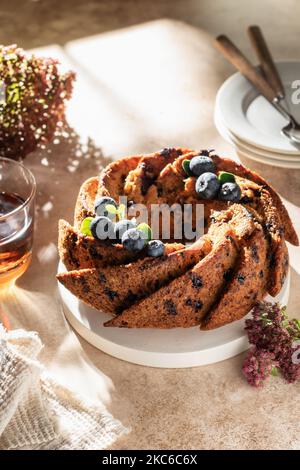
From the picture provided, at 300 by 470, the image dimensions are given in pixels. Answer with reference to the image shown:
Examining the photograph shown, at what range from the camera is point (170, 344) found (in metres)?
2.12

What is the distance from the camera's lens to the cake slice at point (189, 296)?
2049 mm

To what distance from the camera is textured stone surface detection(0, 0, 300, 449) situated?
2.01 meters

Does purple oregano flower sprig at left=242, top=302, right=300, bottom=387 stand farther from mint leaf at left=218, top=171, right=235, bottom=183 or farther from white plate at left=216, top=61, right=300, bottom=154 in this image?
white plate at left=216, top=61, right=300, bottom=154

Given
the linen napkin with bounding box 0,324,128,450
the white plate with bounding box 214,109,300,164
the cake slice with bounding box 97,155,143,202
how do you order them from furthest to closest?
the white plate with bounding box 214,109,300,164 < the cake slice with bounding box 97,155,143,202 < the linen napkin with bounding box 0,324,128,450

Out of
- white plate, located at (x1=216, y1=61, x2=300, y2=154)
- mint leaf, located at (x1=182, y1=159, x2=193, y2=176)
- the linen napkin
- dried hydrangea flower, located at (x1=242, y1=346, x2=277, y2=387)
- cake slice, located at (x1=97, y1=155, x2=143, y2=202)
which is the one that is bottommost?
the linen napkin

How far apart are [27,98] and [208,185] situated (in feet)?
3.04

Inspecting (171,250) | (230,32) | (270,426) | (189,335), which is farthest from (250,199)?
(230,32)

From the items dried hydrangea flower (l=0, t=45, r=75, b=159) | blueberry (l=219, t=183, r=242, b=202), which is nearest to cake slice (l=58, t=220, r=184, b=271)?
blueberry (l=219, t=183, r=242, b=202)

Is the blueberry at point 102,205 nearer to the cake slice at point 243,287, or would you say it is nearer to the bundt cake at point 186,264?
the bundt cake at point 186,264

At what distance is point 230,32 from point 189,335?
6.62ft

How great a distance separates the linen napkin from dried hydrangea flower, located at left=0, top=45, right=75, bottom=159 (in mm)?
1054

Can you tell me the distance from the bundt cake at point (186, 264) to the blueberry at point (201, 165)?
4 cm

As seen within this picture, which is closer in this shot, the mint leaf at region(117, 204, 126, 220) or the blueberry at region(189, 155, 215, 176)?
the mint leaf at region(117, 204, 126, 220)
